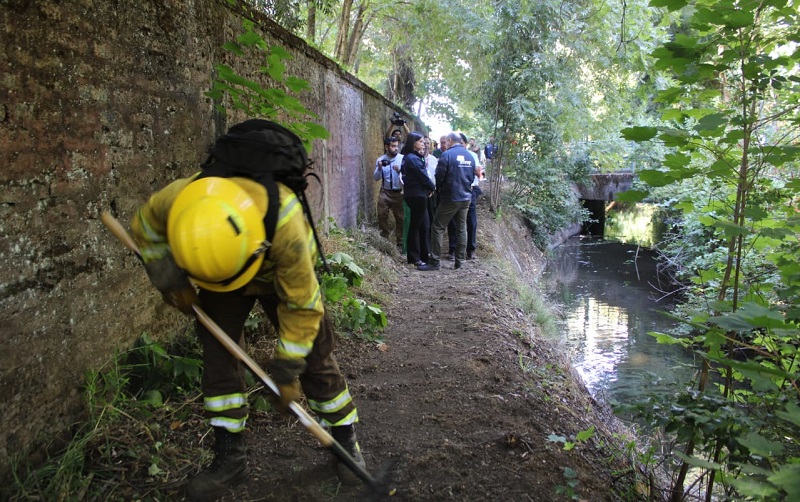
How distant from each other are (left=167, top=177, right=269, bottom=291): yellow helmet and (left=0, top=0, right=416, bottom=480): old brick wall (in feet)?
2.78

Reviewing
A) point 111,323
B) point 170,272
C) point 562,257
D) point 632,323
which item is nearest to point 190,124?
point 111,323

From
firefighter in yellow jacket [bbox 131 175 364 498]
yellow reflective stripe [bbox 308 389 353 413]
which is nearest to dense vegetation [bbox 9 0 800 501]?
firefighter in yellow jacket [bbox 131 175 364 498]

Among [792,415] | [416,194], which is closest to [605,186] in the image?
[416,194]

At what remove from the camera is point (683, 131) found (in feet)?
8.92

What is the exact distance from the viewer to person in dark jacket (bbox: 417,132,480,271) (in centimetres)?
819

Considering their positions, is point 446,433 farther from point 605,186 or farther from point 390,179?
point 605,186

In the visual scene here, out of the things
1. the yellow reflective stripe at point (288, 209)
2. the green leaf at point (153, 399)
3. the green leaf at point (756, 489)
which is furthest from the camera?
the green leaf at point (153, 399)

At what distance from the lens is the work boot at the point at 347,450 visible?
2742 millimetres

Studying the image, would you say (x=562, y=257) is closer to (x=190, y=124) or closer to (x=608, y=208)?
(x=608, y=208)

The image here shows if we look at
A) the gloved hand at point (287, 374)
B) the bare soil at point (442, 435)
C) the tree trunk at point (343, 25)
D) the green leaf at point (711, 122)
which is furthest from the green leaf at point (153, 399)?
the tree trunk at point (343, 25)

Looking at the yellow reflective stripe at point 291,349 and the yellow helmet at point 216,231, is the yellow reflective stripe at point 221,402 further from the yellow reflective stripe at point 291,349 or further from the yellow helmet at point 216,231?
the yellow helmet at point 216,231

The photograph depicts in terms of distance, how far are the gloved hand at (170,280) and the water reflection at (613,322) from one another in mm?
2600

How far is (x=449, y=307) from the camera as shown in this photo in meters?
6.31

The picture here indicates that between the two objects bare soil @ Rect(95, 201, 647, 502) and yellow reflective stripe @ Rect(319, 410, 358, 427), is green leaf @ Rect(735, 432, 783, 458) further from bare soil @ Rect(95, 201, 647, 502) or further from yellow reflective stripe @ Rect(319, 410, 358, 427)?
yellow reflective stripe @ Rect(319, 410, 358, 427)
